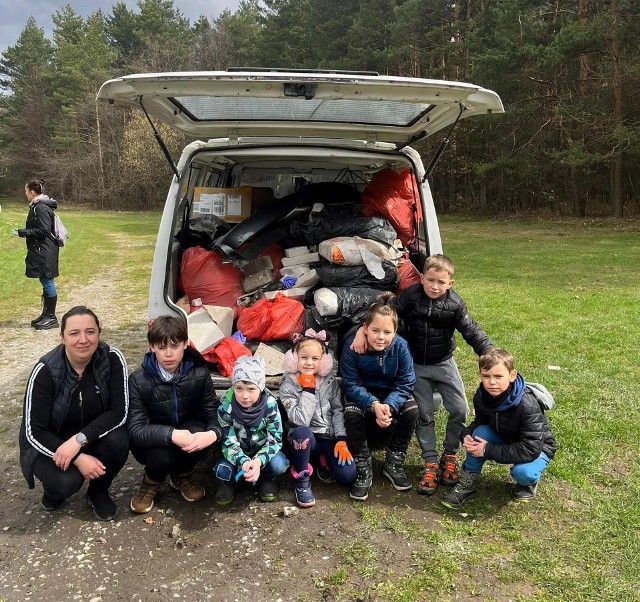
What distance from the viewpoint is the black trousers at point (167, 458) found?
309cm

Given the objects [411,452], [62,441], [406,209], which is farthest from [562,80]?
[62,441]

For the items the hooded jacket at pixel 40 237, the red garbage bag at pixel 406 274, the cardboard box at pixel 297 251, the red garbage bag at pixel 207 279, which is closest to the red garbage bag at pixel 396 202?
the red garbage bag at pixel 406 274

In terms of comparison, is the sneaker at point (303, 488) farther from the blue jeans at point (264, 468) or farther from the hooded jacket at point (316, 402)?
the hooded jacket at point (316, 402)

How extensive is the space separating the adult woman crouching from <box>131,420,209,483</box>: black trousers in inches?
4.5

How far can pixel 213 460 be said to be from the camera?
3.77 m

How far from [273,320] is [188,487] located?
3.88 ft

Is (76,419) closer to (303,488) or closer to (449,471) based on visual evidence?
(303,488)

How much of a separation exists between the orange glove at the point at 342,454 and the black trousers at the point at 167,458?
2.37 feet

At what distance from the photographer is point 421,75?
28.8 m

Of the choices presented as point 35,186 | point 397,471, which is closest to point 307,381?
point 397,471

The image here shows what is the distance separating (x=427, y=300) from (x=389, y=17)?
29.9 meters

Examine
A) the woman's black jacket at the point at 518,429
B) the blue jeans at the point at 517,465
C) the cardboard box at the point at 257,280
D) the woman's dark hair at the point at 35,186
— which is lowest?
the blue jeans at the point at 517,465

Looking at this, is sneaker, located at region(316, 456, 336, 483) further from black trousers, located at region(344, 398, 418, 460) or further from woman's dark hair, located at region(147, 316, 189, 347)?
woman's dark hair, located at region(147, 316, 189, 347)

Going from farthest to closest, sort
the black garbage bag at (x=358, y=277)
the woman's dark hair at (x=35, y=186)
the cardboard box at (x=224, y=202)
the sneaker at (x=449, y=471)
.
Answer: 1. the woman's dark hair at (x=35, y=186)
2. the cardboard box at (x=224, y=202)
3. the black garbage bag at (x=358, y=277)
4. the sneaker at (x=449, y=471)
